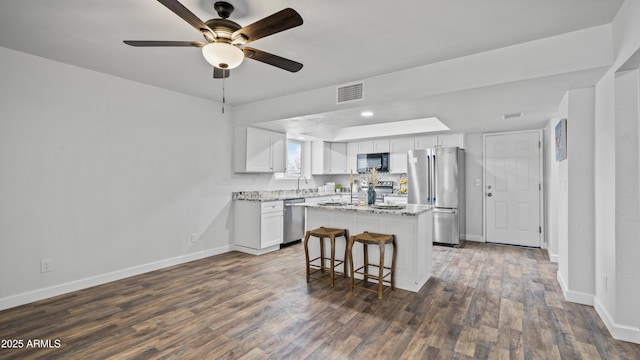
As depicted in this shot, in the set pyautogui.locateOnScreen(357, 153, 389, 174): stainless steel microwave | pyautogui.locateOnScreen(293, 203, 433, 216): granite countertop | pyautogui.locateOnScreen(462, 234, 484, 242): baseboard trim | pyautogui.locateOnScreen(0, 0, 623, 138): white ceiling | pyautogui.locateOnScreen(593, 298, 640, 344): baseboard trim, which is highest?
pyautogui.locateOnScreen(0, 0, 623, 138): white ceiling

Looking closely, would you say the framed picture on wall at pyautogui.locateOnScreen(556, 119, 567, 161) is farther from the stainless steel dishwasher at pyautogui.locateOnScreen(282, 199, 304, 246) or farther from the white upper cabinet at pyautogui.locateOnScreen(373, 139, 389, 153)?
the stainless steel dishwasher at pyautogui.locateOnScreen(282, 199, 304, 246)

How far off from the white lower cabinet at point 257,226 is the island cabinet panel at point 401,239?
1.33 metres

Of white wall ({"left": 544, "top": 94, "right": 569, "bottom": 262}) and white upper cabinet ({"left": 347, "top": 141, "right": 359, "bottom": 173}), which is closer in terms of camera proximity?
white wall ({"left": 544, "top": 94, "right": 569, "bottom": 262})

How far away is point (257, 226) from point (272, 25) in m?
3.42

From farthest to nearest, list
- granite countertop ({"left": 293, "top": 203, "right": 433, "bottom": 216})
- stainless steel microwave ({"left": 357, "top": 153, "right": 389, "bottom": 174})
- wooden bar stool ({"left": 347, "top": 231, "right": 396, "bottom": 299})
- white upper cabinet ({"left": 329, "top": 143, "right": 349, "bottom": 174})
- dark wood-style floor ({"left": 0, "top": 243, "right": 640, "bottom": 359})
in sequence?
white upper cabinet ({"left": 329, "top": 143, "right": 349, "bottom": 174}) → stainless steel microwave ({"left": 357, "top": 153, "right": 389, "bottom": 174}) → granite countertop ({"left": 293, "top": 203, "right": 433, "bottom": 216}) → wooden bar stool ({"left": 347, "top": 231, "right": 396, "bottom": 299}) → dark wood-style floor ({"left": 0, "top": 243, "right": 640, "bottom": 359})

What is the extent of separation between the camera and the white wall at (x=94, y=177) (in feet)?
9.64

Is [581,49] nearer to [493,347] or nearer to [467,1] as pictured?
[467,1]

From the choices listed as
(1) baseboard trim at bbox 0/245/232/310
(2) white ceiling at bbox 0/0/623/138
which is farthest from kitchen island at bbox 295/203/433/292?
(1) baseboard trim at bbox 0/245/232/310

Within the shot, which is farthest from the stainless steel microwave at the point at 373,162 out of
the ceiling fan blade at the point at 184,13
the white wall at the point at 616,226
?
the ceiling fan blade at the point at 184,13

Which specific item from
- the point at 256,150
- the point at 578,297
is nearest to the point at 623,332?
the point at 578,297

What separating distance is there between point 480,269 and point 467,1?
3.30m

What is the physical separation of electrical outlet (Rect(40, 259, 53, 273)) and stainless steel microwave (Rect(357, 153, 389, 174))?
17.6 feet

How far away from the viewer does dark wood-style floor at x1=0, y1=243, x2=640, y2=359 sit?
214 centimetres

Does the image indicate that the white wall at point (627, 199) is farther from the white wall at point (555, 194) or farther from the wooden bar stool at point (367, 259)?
the wooden bar stool at point (367, 259)
